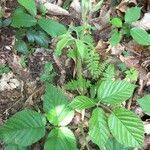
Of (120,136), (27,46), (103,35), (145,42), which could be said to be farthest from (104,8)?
(120,136)

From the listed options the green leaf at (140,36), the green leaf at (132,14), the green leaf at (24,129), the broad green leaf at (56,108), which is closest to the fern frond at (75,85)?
the broad green leaf at (56,108)

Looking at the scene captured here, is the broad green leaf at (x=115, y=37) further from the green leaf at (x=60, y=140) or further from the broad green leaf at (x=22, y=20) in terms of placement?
the green leaf at (x=60, y=140)

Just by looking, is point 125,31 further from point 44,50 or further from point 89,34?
point 44,50

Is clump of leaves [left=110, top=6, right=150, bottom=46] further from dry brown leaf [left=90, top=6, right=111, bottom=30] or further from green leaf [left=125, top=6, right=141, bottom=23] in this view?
dry brown leaf [left=90, top=6, right=111, bottom=30]

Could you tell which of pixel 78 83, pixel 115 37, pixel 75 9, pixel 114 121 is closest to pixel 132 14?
pixel 115 37

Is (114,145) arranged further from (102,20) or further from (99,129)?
(102,20)

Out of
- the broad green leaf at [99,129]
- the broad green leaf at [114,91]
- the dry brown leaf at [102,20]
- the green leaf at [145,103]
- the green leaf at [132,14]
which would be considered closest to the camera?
the broad green leaf at [99,129]

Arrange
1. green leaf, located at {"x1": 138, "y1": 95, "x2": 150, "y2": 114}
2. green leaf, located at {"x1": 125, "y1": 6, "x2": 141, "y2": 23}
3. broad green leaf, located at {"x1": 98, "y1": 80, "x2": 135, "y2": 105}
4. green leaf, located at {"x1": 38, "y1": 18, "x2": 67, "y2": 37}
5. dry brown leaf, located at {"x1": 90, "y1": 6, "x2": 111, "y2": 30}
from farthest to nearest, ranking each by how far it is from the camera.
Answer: dry brown leaf, located at {"x1": 90, "y1": 6, "x2": 111, "y2": 30} → green leaf, located at {"x1": 125, "y1": 6, "x2": 141, "y2": 23} → green leaf, located at {"x1": 38, "y1": 18, "x2": 67, "y2": 37} → green leaf, located at {"x1": 138, "y1": 95, "x2": 150, "y2": 114} → broad green leaf, located at {"x1": 98, "y1": 80, "x2": 135, "y2": 105}

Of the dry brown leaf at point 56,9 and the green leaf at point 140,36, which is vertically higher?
the dry brown leaf at point 56,9

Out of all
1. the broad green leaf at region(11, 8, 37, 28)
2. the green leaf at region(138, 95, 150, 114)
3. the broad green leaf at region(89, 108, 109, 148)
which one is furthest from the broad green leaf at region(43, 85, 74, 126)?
the broad green leaf at region(11, 8, 37, 28)
